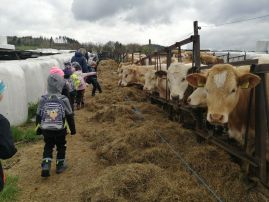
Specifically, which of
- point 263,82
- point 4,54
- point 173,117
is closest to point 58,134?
point 263,82

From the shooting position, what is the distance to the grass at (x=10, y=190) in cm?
463

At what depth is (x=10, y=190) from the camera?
484 centimetres

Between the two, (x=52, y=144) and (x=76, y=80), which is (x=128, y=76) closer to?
(x=76, y=80)

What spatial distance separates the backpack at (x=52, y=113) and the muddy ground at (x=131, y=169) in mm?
801

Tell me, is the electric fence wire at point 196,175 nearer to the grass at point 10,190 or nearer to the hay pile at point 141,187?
the hay pile at point 141,187

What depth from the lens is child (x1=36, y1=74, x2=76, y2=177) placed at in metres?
5.22

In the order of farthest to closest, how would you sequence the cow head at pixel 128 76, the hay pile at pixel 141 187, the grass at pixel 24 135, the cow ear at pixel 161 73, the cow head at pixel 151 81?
1. the cow head at pixel 128 76
2. the cow head at pixel 151 81
3. the cow ear at pixel 161 73
4. the grass at pixel 24 135
5. the hay pile at pixel 141 187

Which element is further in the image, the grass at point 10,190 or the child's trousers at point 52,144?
the child's trousers at point 52,144

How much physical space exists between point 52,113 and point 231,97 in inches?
103

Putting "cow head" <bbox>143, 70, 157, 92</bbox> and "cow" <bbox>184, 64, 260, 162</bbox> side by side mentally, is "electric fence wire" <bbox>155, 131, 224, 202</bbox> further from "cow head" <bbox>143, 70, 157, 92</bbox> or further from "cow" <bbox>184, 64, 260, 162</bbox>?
"cow head" <bbox>143, 70, 157, 92</bbox>

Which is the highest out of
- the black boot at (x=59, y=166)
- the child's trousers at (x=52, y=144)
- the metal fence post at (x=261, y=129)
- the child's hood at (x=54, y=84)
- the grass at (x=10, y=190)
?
the child's hood at (x=54, y=84)

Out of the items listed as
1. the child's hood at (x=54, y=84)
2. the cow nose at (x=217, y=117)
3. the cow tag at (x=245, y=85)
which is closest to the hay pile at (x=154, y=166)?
the cow nose at (x=217, y=117)

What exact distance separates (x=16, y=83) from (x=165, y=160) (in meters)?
4.76

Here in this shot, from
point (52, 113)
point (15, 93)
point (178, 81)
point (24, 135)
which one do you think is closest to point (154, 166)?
point (52, 113)
